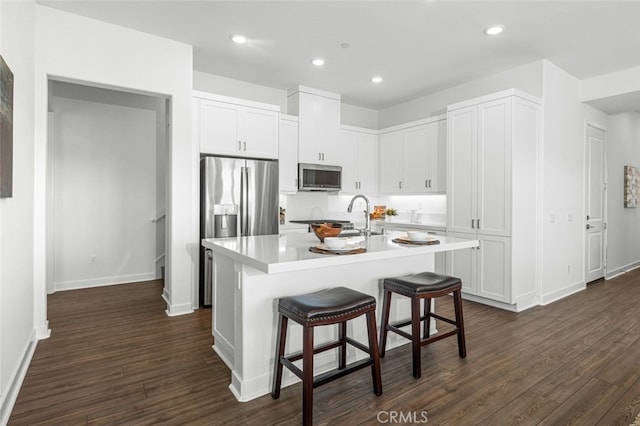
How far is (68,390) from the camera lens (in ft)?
7.38

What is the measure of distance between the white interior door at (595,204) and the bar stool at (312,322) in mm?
4552

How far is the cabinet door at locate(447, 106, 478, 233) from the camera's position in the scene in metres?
4.24

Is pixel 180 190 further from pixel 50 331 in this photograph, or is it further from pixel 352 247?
pixel 352 247

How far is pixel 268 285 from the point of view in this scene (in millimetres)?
2234

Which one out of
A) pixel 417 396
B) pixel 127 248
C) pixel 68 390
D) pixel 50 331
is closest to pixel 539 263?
pixel 417 396

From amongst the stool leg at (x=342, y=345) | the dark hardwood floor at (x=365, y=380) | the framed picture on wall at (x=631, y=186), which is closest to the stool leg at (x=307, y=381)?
the dark hardwood floor at (x=365, y=380)

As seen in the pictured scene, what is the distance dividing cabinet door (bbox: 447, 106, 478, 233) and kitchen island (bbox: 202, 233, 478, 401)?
159 cm

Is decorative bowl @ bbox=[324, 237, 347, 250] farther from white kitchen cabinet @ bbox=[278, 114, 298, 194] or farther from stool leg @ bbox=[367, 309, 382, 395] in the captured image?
white kitchen cabinet @ bbox=[278, 114, 298, 194]

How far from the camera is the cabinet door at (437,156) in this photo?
16.1ft

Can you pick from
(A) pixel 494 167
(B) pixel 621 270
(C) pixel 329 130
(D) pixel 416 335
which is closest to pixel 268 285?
(D) pixel 416 335

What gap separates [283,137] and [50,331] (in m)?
3.33

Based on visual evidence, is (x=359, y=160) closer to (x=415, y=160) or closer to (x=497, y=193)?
(x=415, y=160)

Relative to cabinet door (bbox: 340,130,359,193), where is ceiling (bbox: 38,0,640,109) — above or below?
above

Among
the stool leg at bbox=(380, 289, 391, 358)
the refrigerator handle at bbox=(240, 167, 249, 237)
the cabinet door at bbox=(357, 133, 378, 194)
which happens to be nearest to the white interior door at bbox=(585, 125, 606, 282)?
the cabinet door at bbox=(357, 133, 378, 194)
